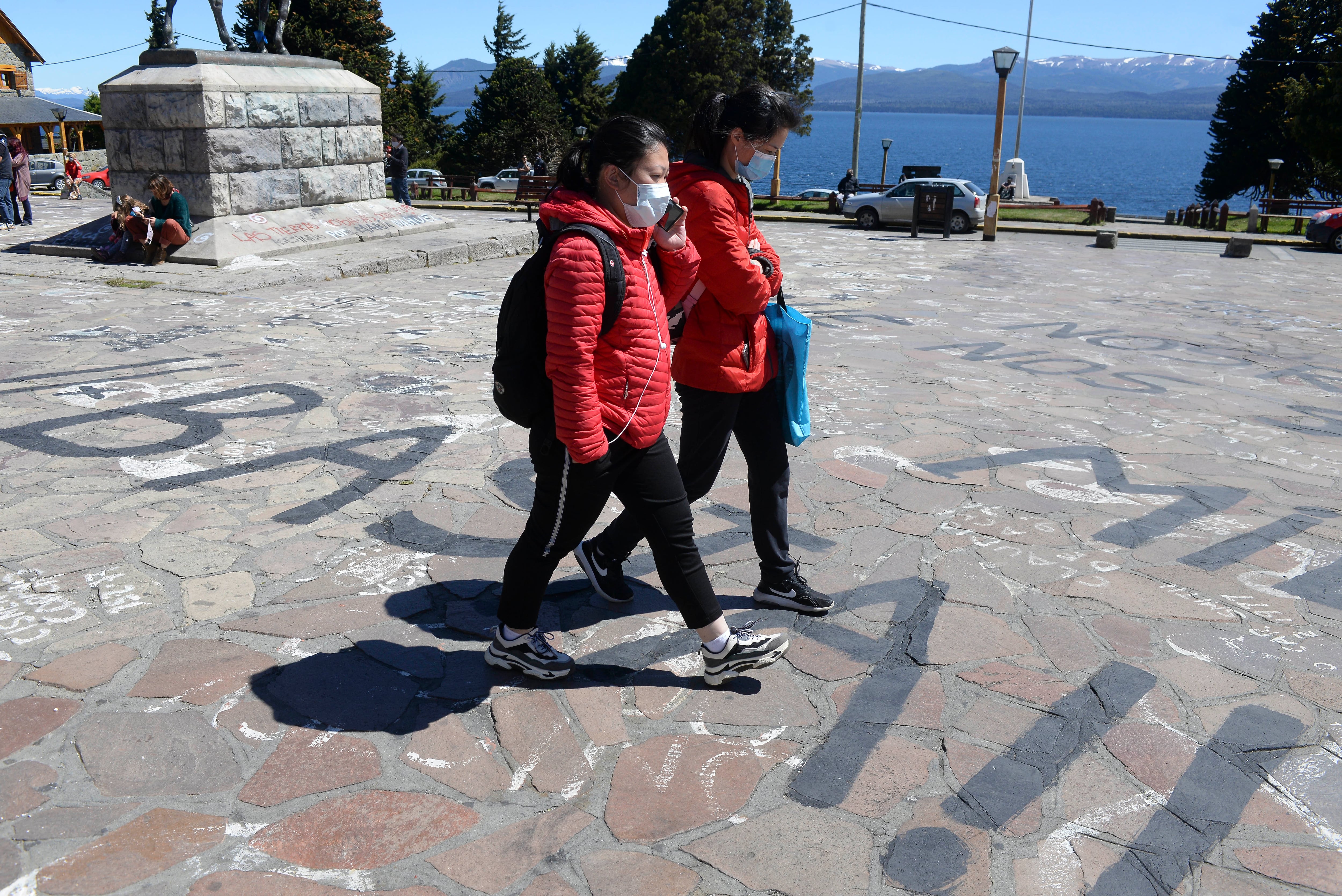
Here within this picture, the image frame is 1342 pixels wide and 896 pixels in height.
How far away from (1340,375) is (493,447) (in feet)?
Answer: 22.1

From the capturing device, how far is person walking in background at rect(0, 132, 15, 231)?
1424cm

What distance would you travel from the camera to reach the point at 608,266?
2738 mm

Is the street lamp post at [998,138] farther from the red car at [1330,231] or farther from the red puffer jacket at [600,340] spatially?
the red puffer jacket at [600,340]

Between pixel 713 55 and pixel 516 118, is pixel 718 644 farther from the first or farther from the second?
pixel 516 118

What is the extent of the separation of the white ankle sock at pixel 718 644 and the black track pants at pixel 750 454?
478 mm

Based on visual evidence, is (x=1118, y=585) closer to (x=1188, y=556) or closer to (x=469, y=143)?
(x=1188, y=556)

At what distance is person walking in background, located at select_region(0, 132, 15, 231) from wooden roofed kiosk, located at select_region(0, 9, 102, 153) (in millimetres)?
27569

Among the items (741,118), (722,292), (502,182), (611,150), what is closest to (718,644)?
(722,292)

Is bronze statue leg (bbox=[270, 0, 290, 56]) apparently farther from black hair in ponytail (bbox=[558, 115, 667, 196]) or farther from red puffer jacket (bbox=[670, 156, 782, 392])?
black hair in ponytail (bbox=[558, 115, 667, 196])

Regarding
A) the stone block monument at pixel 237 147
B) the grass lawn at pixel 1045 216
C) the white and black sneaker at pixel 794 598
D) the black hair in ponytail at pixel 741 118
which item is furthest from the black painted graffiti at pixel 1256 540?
the grass lawn at pixel 1045 216

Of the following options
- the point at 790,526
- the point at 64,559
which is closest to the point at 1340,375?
the point at 790,526

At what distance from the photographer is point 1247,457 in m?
5.61

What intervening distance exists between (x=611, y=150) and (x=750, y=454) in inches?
48.8

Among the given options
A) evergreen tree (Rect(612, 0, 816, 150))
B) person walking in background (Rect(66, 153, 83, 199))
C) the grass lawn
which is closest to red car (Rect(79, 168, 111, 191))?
person walking in background (Rect(66, 153, 83, 199))
